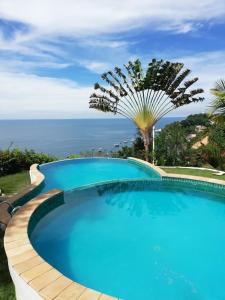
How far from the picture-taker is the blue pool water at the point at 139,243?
5.31m

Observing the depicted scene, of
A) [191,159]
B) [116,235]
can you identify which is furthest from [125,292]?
[191,159]

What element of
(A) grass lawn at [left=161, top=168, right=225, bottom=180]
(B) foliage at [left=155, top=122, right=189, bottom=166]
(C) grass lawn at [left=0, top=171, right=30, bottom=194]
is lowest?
(C) grass lawn at [left=0, top=171, right=30, bottom=194]

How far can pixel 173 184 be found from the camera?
12.1m

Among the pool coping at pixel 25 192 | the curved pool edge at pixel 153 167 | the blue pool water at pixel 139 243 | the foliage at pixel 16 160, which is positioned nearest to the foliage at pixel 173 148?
the curved pool edge at pixel 153 167

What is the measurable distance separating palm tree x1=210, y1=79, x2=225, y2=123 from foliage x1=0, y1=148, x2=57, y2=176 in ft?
30.9

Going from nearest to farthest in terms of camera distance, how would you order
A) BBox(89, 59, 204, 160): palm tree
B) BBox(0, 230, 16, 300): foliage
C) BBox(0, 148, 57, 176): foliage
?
BBox(0, 230, 16, 300): foliage → BBox(0, 148, 57, 176): foliage → BBox(89, 59, 204, 160): palm tree

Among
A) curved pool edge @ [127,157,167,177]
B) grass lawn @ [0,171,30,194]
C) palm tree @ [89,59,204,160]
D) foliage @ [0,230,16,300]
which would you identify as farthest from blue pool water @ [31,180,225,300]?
palm tree @ [89,59,204,160]

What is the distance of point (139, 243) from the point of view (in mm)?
6883

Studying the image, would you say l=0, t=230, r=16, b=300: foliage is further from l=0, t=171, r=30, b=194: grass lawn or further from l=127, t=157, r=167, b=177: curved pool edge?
l=127, t=157, r=167, b=177: curved pool edge

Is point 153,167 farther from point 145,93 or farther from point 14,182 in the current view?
point 14,182

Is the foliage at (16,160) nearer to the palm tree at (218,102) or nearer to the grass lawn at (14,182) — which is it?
the grass lawn at (14,182)

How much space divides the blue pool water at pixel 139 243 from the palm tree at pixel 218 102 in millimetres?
4622

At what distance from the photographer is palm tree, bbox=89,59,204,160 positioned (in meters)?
17.0

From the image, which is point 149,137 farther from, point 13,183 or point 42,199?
point 42,199
